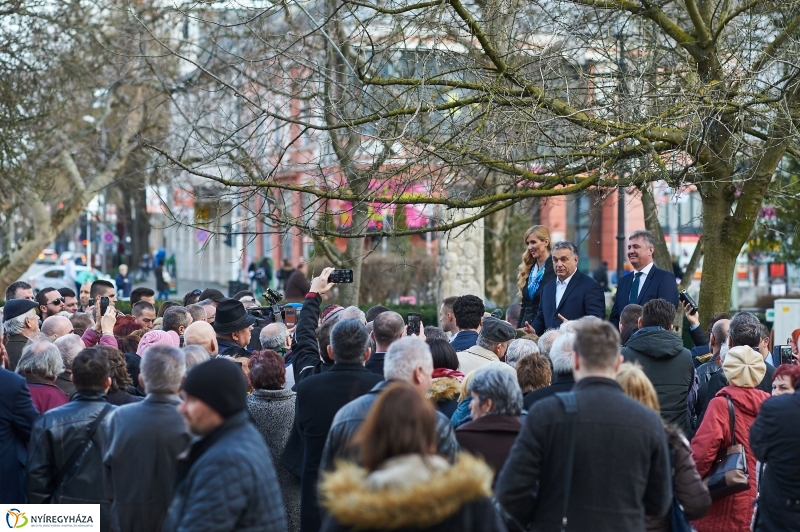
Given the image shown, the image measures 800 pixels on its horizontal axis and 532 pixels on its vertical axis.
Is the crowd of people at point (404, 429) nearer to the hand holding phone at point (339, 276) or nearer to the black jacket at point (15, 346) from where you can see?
A: the black jacket at point (15, 346)

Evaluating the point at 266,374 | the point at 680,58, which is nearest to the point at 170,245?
the point at 680,58

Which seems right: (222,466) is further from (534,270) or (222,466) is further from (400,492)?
(534,270)

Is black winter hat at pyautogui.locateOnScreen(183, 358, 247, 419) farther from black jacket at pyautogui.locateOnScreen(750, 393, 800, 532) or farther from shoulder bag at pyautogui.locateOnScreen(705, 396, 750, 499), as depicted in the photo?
shoulder bag at pyautogui.locateOnScreen(705, 396, 750, 499)

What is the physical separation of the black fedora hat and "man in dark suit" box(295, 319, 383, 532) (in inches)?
86.4

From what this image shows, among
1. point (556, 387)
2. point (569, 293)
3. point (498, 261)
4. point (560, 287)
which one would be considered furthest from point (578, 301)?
point (498, 261)

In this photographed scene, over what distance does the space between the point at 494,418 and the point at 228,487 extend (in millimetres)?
1602

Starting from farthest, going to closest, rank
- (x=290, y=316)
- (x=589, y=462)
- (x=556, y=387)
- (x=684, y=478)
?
(x=290, y=316) < (x=556, y=387) < (x=684, y=478) < (x=589, y=462)

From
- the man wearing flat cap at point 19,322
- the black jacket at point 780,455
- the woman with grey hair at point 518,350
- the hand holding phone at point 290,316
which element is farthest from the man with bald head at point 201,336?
the black jacket at point 780,455

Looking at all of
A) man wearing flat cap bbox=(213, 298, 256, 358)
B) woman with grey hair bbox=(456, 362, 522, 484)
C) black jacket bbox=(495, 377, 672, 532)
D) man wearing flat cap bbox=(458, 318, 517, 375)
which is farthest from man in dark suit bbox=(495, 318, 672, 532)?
man wearing flat cap bbox=(213, 298, 256, 358)

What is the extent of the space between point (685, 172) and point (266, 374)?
467 centimetres

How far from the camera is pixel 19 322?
8961 millimetres

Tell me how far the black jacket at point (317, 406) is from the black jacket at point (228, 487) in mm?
1840

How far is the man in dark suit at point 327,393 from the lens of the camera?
20.6 ft

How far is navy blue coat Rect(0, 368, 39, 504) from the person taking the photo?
247 inches
